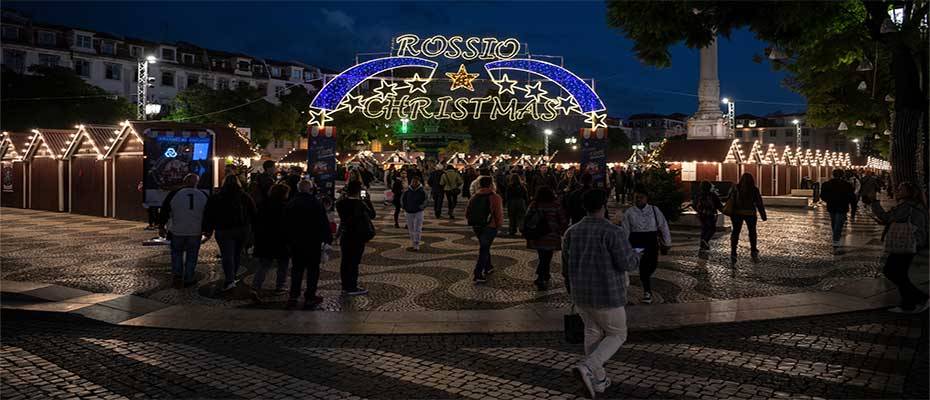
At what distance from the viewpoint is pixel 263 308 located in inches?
324

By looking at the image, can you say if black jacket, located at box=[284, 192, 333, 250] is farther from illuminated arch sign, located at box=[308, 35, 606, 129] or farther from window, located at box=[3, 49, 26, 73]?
window, located at box=[3, 49, 26, 73]

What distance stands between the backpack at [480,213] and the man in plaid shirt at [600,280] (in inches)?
201

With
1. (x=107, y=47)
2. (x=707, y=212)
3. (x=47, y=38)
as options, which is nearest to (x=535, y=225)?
(x=707, y=212)

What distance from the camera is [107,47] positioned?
6238cm

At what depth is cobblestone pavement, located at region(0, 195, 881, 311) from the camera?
8875 millimetres

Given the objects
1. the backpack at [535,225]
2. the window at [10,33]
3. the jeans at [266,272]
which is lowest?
the jeans at [266,272]

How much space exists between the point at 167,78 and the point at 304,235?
65.7 meters

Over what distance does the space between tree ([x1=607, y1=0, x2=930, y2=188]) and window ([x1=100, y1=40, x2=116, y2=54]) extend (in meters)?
61.8

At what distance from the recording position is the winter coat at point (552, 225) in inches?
356

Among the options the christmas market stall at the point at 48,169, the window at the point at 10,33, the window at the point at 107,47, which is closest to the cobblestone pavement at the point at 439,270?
the christmas market stall at the point at 48,169

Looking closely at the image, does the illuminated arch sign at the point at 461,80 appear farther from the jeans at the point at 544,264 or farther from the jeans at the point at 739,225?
the jeans at the point at 544,264

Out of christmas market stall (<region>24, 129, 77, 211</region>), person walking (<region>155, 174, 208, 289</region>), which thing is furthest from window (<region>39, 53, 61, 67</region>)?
person walking (<region>155, 174, 208, 289</region>)

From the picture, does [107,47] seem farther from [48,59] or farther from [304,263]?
[304,263]

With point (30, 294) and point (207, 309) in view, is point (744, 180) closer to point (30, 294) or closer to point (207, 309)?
point (207, 309)
